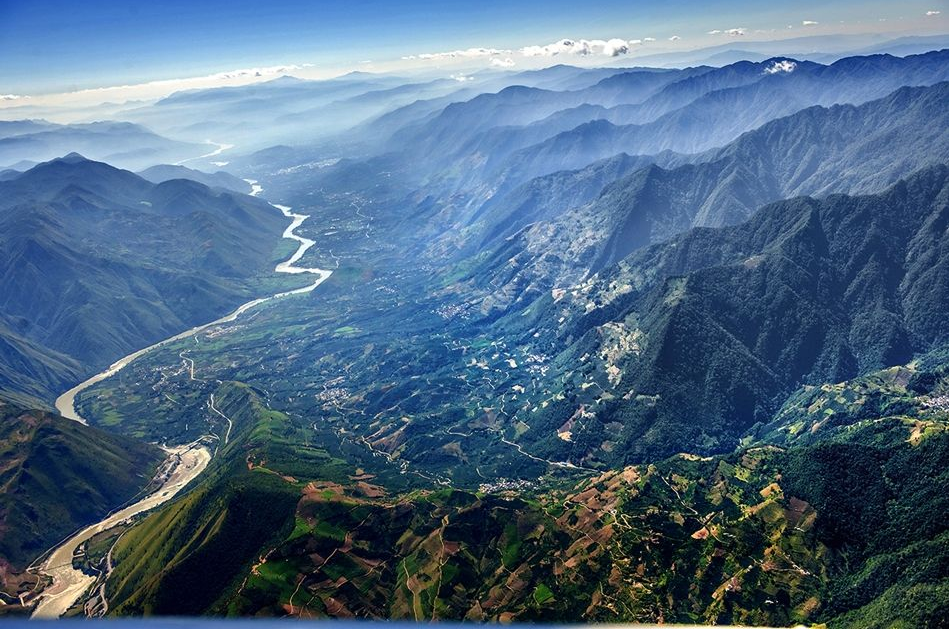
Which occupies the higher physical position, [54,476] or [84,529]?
[54,476]

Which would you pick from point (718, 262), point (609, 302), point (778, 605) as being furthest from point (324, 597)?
point (718, 262)

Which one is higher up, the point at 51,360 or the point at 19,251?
the point at 19,251

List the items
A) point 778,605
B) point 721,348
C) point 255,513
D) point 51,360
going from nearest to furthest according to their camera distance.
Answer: point 778,605, point 255,513, point 721,348, point 51,360

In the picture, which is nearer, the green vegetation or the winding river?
the winding river

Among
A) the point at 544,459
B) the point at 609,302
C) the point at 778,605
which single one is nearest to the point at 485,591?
the point at 778,605

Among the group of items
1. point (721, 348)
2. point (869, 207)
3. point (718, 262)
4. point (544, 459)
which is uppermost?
point (869, 207)

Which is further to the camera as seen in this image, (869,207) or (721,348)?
(869,207)

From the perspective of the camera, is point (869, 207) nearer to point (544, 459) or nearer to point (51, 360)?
point (544, 459)

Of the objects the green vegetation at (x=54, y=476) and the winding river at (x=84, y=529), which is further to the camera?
the green vegetation at (x=54, y=476)

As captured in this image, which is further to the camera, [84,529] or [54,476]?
[54,476]

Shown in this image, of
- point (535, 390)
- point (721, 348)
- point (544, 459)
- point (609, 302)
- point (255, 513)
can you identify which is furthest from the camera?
point (609, 302)
